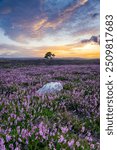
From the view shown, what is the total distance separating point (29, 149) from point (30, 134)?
33 cm

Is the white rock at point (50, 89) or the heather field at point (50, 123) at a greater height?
the white rock at point (50, 89)

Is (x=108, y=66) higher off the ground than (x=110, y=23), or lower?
lower

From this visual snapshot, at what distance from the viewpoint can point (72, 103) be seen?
955 cm

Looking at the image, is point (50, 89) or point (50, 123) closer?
point (50, 123)

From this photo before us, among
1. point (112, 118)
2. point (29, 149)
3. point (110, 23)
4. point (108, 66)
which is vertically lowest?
point (29, 149)

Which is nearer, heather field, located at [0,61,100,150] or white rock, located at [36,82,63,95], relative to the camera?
heather field, located at [0,61,100,150]

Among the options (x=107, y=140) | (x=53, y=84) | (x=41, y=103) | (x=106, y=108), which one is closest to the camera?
(x=107, y=140)

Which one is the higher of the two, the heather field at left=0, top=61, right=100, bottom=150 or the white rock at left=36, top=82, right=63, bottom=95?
the white rock at left=36, top=82, right=63, bottom=95

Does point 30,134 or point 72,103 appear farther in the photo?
point 72,103

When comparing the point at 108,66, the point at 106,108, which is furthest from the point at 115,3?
the point at 106,108

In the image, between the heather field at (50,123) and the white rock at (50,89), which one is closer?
the heather field at (50,123)

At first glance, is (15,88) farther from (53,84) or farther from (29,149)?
(29,149)

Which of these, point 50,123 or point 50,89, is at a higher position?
point 50,89

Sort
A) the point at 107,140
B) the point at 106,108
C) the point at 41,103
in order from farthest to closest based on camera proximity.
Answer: the point at 41,103 < the point at 106,108 < the point at 107,140
